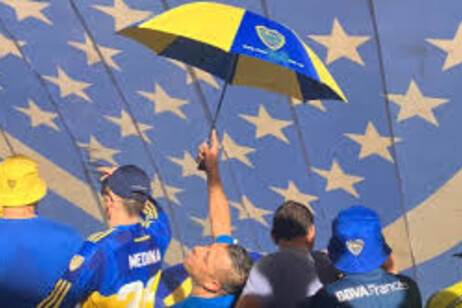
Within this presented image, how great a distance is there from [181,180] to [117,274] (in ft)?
Result: 17.0

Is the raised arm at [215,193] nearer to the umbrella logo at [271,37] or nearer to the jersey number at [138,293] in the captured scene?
the jersey number at [138,293]

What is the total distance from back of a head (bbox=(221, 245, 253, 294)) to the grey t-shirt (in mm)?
38

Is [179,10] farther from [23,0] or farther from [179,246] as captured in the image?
[179,246]

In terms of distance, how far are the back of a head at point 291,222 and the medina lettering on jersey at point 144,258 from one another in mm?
734

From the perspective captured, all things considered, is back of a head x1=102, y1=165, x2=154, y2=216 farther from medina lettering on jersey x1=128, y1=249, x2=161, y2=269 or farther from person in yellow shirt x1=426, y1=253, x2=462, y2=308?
person in yellow shirt x1=426, y1=253, x2=462, y2=308

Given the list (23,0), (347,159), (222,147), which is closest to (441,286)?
(347,159)

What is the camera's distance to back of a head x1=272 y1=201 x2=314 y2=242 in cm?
433

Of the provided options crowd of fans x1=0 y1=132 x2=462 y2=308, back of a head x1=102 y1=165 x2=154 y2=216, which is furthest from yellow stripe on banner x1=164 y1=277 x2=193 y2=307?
back of a head x1=102 y1=165 x2=154 y2=216

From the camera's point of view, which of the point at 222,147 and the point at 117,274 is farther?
the point at 222,147

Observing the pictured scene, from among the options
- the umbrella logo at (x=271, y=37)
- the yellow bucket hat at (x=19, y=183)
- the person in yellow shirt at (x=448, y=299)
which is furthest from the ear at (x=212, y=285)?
the umbrella logo at (x=271, y=37)

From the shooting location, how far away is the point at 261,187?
8727 mm

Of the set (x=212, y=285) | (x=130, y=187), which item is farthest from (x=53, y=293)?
(x=212, y=285)

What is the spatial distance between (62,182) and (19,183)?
6584mm

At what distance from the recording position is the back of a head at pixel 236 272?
3.70m
